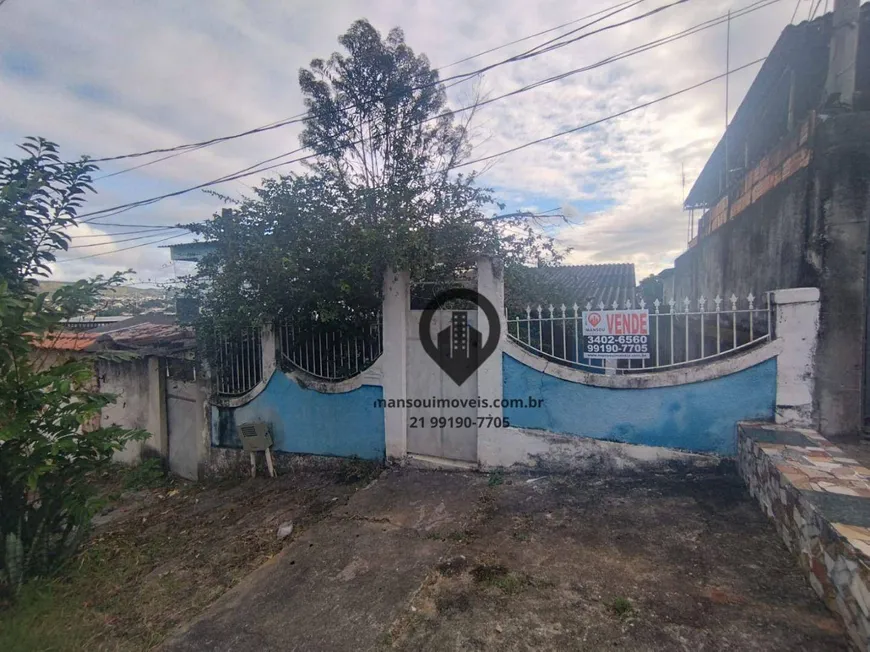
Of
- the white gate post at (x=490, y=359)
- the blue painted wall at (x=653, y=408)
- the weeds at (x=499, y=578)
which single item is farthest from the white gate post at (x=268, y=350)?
the weeds at (x=499, y=578)

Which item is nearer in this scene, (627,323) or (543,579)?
(543,579)

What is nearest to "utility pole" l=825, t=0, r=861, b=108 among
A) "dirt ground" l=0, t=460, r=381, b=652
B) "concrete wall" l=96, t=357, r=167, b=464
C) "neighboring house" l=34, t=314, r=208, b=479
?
"dirt ground" l=0, t=460, r=381, b=652

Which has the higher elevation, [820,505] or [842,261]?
[842,261]

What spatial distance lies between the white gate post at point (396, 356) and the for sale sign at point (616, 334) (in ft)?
6.34

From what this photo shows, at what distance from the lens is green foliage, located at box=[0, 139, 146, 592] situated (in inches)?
122

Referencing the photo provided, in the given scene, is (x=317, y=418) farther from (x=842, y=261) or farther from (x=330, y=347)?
(x=842, y=261)

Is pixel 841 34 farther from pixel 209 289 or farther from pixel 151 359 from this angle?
pixel 151 359

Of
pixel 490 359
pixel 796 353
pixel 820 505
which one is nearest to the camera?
pixel 820 505

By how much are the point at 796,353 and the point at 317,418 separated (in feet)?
16.1

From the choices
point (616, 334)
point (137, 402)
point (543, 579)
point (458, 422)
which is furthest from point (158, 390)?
point (616, 334)

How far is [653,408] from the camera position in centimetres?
394

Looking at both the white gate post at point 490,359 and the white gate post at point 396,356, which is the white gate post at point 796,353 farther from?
the white gate post at point 396,356

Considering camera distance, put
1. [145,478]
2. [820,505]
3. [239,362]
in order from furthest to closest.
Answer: [145,478] < [239,362] < [820,505]

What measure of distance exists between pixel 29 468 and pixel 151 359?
13.7 ft
